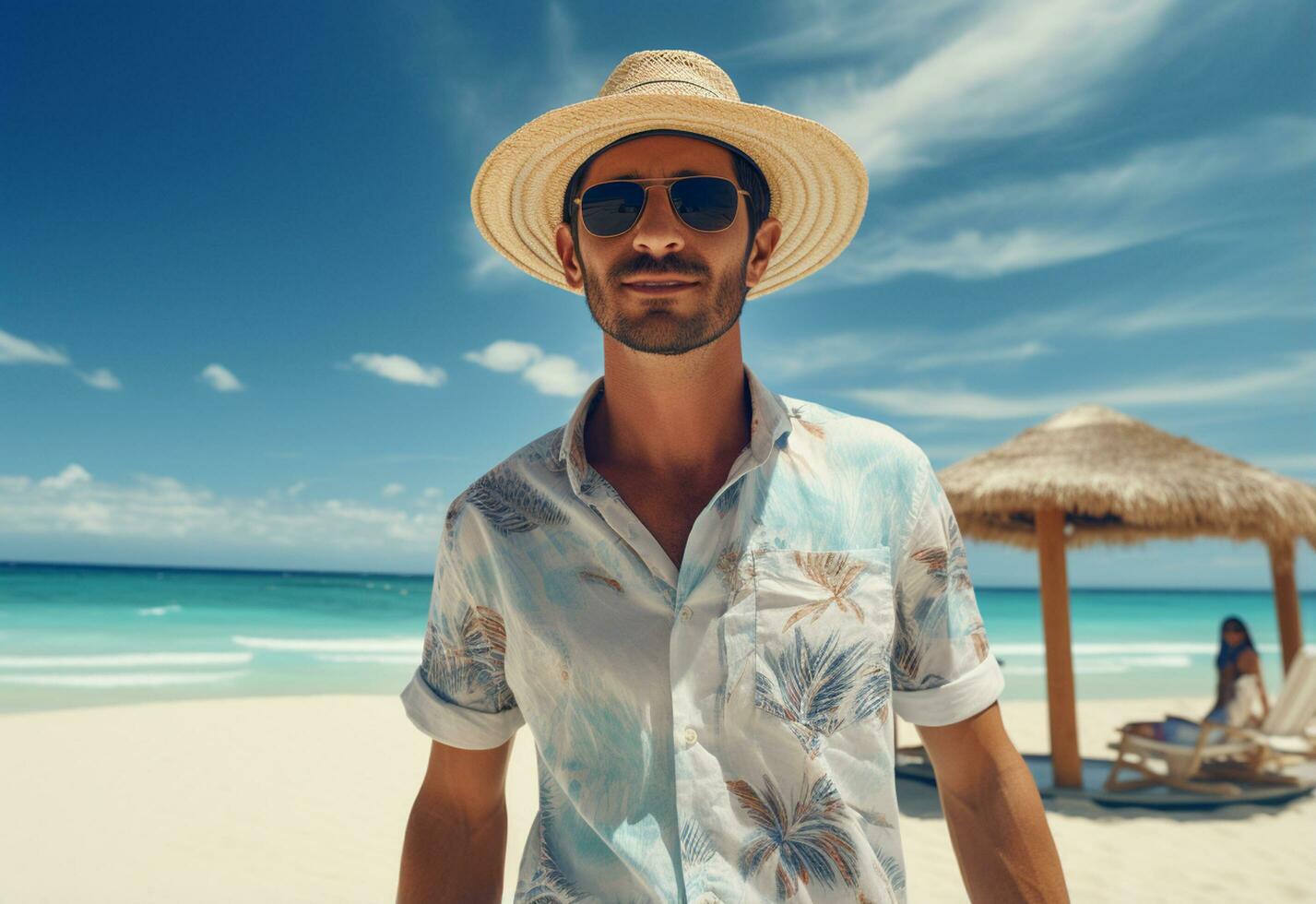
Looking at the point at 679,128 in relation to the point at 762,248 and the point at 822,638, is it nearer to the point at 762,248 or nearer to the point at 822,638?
the point at 762,248

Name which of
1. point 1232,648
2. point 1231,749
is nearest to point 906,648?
point 1231,749

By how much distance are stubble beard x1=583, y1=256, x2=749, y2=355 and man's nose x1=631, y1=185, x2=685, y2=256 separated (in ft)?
0.29

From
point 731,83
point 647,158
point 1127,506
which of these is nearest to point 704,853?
point 647,158

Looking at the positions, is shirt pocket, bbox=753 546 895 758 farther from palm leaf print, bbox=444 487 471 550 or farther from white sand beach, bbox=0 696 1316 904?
white sand beach, bbox=0 696 1316 904

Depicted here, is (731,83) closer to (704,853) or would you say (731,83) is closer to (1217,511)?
(704,853)

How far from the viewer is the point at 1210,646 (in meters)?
34.5

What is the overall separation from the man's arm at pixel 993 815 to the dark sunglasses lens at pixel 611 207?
98 cm

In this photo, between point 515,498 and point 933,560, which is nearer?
point 933,560

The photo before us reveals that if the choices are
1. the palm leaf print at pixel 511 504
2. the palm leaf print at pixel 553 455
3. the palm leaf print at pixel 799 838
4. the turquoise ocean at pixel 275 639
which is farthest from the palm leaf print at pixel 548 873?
the turquoise ocean at pixel 275 639

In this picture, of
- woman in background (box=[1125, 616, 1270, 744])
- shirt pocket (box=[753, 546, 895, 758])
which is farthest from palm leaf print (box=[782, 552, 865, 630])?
woman in background (box=[1125, 616, 1270, 744])

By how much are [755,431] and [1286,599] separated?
10968 millimetres

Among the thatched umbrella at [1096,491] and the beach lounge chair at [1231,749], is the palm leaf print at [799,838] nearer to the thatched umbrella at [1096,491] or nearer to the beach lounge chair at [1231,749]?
the thatched umbrella at [1096,491]

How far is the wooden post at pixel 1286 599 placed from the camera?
9.86 meters

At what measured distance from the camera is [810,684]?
135 centimetres
